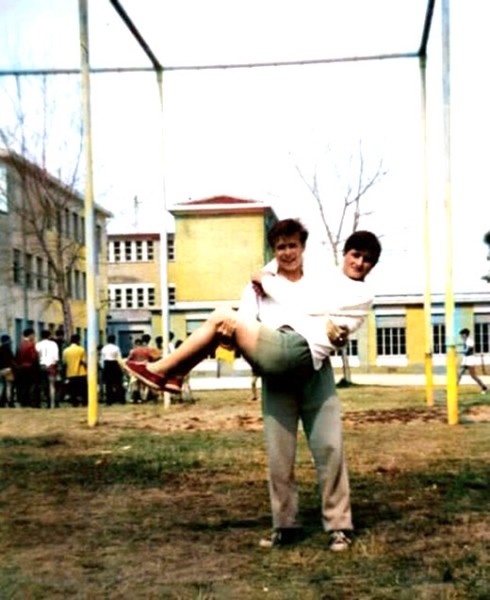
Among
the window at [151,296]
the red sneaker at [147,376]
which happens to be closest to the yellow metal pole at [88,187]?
the red sneaker at [147,376]

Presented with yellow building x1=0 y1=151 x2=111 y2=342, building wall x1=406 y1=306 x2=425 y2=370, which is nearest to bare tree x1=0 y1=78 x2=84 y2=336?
yellow building x1=0 y1=151 x2=111 y2=342

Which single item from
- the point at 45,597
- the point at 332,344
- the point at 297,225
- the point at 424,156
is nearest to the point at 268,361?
the point at 332,344

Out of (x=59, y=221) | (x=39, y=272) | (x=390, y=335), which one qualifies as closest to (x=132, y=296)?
(x=39, y=272)

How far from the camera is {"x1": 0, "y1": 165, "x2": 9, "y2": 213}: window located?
35625mm

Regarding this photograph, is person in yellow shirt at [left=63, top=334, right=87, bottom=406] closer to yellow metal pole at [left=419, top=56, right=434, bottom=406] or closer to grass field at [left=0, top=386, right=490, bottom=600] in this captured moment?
yellow metal pole at [left=419, top=56, right=434, bottom=406]

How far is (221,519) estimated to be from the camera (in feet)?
23.0

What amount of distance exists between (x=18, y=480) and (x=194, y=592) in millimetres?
4492

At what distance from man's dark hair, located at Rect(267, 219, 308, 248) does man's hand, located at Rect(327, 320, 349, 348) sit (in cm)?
48

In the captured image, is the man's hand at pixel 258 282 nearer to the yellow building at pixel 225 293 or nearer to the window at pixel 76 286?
the yellow building at pixel 225 293

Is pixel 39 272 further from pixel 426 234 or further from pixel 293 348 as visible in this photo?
pixel 293 348

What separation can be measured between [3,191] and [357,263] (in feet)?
109

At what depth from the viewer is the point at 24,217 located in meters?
38.8

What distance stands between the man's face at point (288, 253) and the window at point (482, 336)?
4738cm

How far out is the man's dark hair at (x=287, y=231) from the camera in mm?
6004
